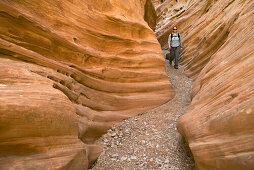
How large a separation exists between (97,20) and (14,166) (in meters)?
4.18

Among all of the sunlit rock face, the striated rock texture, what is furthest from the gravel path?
the sunlit rock face

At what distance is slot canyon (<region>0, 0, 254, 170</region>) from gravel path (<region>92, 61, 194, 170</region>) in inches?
2.9

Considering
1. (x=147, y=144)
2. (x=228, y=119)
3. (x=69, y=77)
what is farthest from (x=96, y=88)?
(x=228, y=119)

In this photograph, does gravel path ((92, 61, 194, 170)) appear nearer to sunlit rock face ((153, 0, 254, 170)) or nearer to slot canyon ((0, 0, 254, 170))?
slot canyon ((0, 0, 254, 170))

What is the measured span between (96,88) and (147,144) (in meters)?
1.94

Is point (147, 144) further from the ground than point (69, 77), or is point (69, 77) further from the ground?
point (69, 77)

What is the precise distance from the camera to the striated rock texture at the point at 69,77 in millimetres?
2053

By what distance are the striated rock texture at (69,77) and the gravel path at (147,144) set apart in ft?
0.88

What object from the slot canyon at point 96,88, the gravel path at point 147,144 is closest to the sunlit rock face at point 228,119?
the slot canyon at point 96,88

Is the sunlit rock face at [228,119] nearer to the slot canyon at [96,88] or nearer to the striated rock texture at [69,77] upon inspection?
the slot canyon at [96,88]

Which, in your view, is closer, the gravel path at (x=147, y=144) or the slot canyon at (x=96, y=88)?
the slot canyon at (x=96, y=88)

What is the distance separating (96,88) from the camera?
432 centimetres

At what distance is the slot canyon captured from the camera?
2045 millimetres

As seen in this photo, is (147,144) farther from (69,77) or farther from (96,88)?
(69,77)
